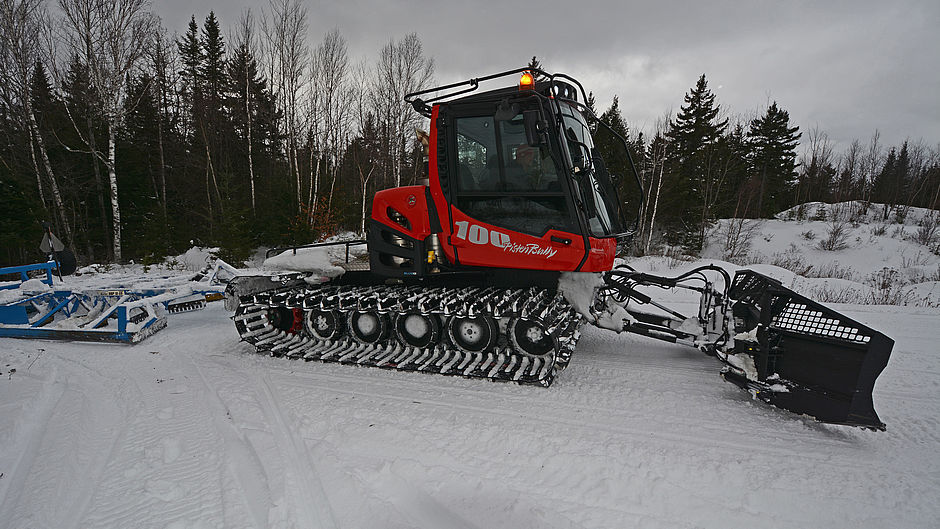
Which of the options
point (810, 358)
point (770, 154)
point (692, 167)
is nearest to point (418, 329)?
point (810, 358)

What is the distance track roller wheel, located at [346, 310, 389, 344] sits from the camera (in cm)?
453

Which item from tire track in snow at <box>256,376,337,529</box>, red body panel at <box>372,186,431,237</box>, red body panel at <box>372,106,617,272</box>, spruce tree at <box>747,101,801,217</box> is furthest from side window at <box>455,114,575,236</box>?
spruce tree at <box>747,101,801,217</box>

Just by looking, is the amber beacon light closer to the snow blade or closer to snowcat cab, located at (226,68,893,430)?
snowcat cab, located at (226,68,893,430)

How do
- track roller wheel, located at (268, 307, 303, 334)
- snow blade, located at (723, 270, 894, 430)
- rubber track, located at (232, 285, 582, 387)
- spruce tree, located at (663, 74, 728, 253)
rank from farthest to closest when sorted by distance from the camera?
spruce tree, located at (663, 74, 728, 253), track roller wheel, located at (268, 307, 303, 334), rubber track, located at (232, 285, 582, 387), snow blade, located at (723, 270, 894, 430)

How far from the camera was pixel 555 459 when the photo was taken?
2.68m

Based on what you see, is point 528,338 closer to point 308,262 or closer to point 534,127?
point 534,127

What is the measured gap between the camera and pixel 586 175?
13.2 feet

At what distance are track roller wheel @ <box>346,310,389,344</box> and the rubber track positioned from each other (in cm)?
→ 7

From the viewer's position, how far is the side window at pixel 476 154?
13.4 feet

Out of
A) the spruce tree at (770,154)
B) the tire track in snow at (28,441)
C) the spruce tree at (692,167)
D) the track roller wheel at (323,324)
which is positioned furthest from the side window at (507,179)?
the spruce tree at (770,154)

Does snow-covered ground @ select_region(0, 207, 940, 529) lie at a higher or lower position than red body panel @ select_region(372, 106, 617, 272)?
lower

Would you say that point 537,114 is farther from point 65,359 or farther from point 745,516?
point 65,359

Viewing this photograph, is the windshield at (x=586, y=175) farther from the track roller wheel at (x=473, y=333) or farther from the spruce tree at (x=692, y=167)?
the spruce tree at (x=692, y=167)

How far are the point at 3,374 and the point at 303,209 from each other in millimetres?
11735
